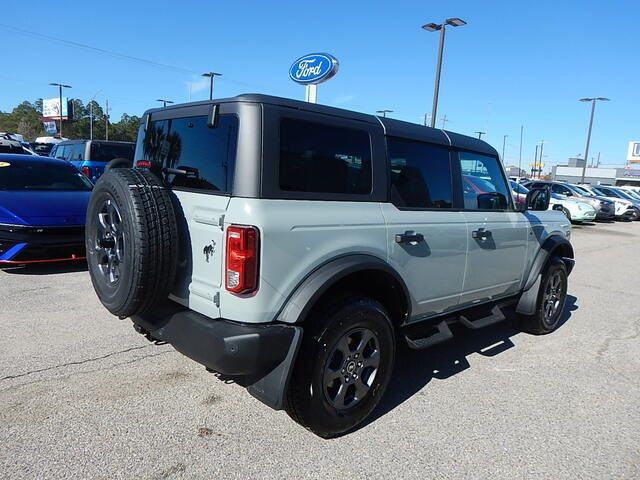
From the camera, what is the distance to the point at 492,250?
415 centimetres

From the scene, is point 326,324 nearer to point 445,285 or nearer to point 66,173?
point 445,285

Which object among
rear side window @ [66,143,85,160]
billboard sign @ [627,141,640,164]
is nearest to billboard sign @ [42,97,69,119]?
rear side window @ [66,143,85,160]

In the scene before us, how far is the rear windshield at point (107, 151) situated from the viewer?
41.1 feet

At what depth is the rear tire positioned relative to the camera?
5000 mm

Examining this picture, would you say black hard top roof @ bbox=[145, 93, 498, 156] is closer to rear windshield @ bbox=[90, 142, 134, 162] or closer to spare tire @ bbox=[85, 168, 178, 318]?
spare tire @ bbox=[85, 168, 178, 318]

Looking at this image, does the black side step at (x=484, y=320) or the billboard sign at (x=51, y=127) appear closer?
the black side step at (x=484, y=320)

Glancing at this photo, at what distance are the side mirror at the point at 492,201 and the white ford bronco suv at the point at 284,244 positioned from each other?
20.9 inches

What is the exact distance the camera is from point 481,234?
155 inches

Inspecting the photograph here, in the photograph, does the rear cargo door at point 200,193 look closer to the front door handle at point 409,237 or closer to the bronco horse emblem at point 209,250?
the bronco horse emblem at point 209,250

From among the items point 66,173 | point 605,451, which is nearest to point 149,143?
point 605,451

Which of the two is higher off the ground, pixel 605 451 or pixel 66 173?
pixel 66 173

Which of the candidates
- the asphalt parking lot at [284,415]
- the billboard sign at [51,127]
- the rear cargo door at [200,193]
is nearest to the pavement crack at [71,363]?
the asphalt parking lot at [284,415]

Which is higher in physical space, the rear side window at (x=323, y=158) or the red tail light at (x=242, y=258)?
the rear side window at (x=323, y=158)

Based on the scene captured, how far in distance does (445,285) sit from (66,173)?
20.9ft
